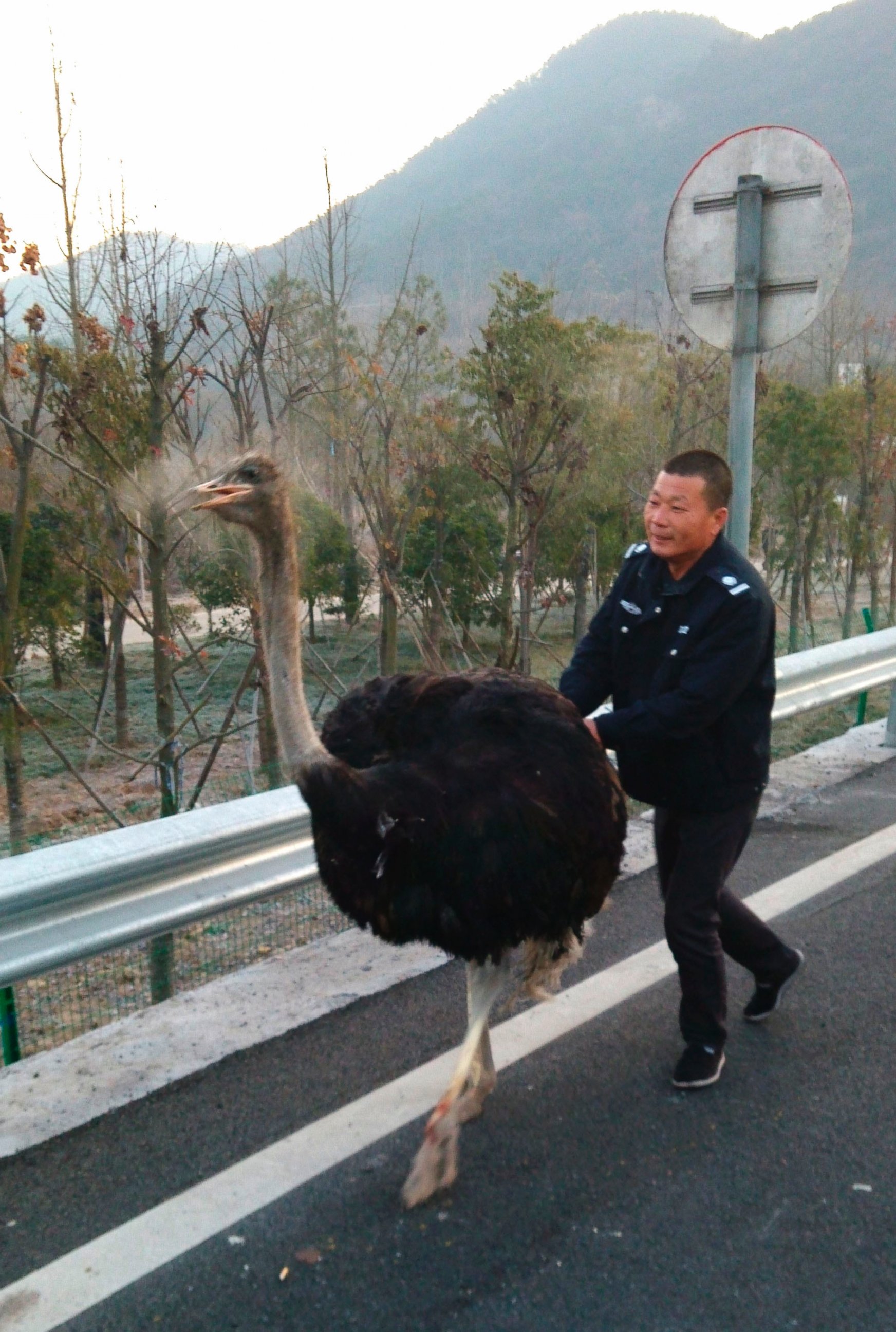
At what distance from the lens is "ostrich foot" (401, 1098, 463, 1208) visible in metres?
2.68

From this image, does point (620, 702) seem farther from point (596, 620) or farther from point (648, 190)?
point (648, 190)

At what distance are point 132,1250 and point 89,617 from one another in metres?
7.04

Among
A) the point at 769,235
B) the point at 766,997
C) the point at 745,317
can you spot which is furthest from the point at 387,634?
the point at 766,997

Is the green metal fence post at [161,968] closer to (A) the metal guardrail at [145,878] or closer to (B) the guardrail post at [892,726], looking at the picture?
(A) the metal guardrail at [145,878]

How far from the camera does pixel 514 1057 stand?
131 inches

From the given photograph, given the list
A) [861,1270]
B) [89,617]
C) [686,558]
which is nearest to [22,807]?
[89,617]

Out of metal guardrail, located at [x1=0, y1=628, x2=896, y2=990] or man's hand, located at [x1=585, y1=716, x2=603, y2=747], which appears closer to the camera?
metal guardrail, located at [x1=0, y1=628, x2=896, y2=990]

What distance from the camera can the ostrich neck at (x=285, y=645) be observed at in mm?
2805

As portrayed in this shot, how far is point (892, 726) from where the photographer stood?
249 inches

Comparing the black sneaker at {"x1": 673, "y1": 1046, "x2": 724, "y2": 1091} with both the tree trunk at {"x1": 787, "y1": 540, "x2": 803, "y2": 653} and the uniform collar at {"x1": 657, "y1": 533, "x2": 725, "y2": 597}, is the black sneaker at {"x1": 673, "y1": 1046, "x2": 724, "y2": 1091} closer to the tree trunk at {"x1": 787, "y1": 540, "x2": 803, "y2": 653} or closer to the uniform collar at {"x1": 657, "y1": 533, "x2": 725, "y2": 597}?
the uniform collar at {"x1": 657, "y1": 533, "x2": 725, "y2": 597}

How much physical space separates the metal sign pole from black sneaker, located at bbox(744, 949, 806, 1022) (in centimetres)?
195

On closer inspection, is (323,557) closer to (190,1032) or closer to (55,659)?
(55,659)

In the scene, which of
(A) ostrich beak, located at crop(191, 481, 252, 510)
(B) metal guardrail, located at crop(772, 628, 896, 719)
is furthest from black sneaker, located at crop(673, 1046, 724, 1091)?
(B) metal guardrail, located at crop(772, 628, 896, 719)

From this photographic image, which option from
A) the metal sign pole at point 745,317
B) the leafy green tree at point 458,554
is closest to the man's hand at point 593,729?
the metal sign pole at point 745,317
